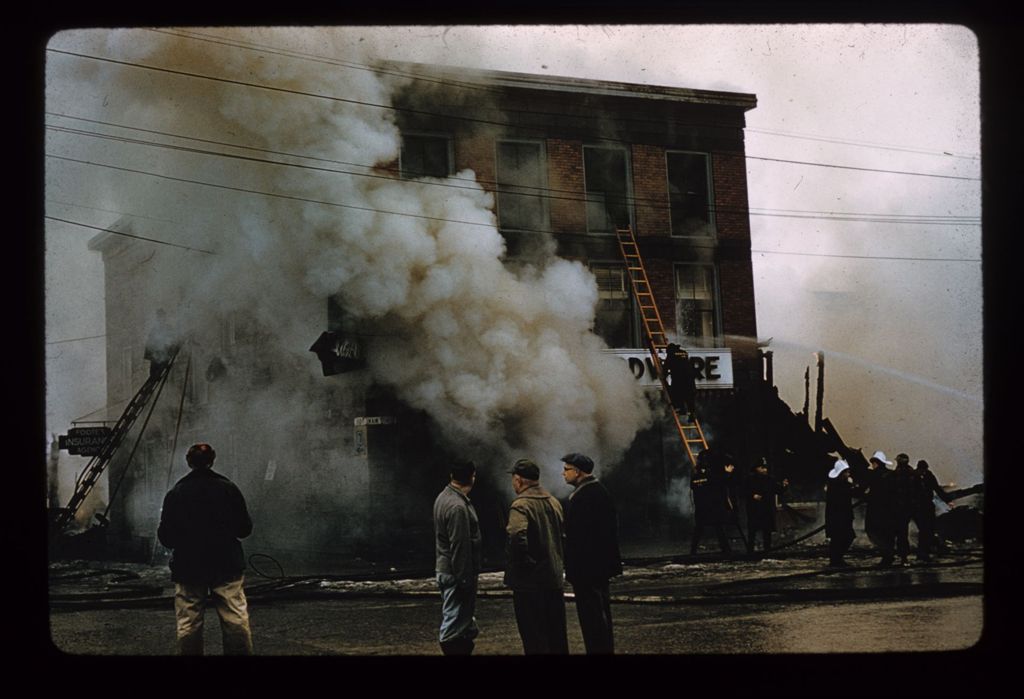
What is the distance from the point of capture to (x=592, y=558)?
23.8 ft

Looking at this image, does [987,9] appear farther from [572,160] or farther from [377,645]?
[377,645]

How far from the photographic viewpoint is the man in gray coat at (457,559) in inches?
288

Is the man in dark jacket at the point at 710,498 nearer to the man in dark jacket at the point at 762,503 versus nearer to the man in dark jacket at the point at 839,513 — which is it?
the man in dark jacket at the point at 762,503

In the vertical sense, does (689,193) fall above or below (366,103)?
below

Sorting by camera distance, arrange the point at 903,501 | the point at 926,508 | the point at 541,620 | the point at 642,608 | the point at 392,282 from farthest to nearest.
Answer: the point at 903,501, the point at 926,508, the point at 392,282, the point at 642,608, the point at 541,620

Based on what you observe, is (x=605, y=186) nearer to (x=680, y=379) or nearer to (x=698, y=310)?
(x=698, y=310)

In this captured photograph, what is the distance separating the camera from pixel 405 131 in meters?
8.32

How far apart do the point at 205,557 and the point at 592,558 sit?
2471 mm

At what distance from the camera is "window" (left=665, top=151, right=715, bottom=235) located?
8.45m

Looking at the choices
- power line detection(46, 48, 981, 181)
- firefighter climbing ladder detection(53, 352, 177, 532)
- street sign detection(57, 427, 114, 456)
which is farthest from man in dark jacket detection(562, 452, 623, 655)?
street sign detection(57, 427, 114, 456)

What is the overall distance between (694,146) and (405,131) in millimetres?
2153

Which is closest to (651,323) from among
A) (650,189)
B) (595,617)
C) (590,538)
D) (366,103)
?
(650,189)

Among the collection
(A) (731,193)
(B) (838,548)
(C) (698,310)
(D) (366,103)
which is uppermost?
(D) (366,103)

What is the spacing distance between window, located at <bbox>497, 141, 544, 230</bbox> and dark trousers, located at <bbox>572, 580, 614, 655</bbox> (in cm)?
265
